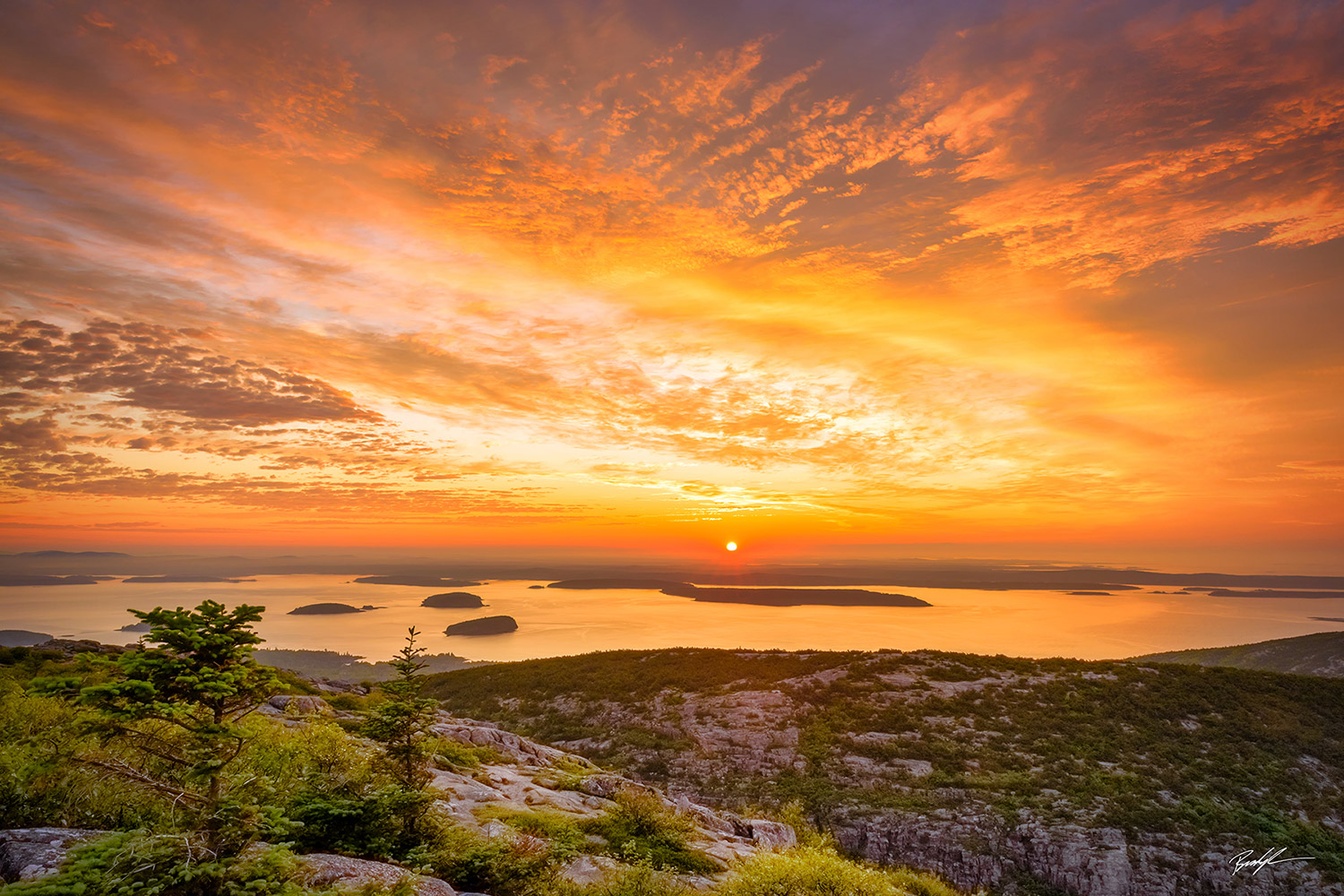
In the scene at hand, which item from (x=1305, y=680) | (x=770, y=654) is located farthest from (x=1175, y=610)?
(x=770, y=654)

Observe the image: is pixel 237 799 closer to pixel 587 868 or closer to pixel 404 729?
pixel 404 729

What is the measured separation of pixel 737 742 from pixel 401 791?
87.2ft

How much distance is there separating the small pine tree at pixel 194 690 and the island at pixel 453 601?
178 meters

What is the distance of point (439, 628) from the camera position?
126875 mm

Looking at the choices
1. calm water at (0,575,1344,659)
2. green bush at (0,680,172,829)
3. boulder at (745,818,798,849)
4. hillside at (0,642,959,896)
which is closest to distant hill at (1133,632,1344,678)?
calm water at (0,575,1344,659)

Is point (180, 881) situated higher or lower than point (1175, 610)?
higher

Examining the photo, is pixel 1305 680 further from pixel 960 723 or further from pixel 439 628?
pixel 439 628

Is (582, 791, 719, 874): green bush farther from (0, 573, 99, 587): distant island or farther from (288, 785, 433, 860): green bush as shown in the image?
(0, 573, 99, 587): distant island

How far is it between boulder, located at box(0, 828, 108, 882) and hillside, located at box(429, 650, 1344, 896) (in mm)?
25201

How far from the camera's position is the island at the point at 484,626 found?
12025 cm

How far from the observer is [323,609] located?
141 meters

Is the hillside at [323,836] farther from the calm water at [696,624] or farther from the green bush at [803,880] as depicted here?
the calm water at [696,624]

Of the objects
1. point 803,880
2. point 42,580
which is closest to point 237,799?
point 803,880
